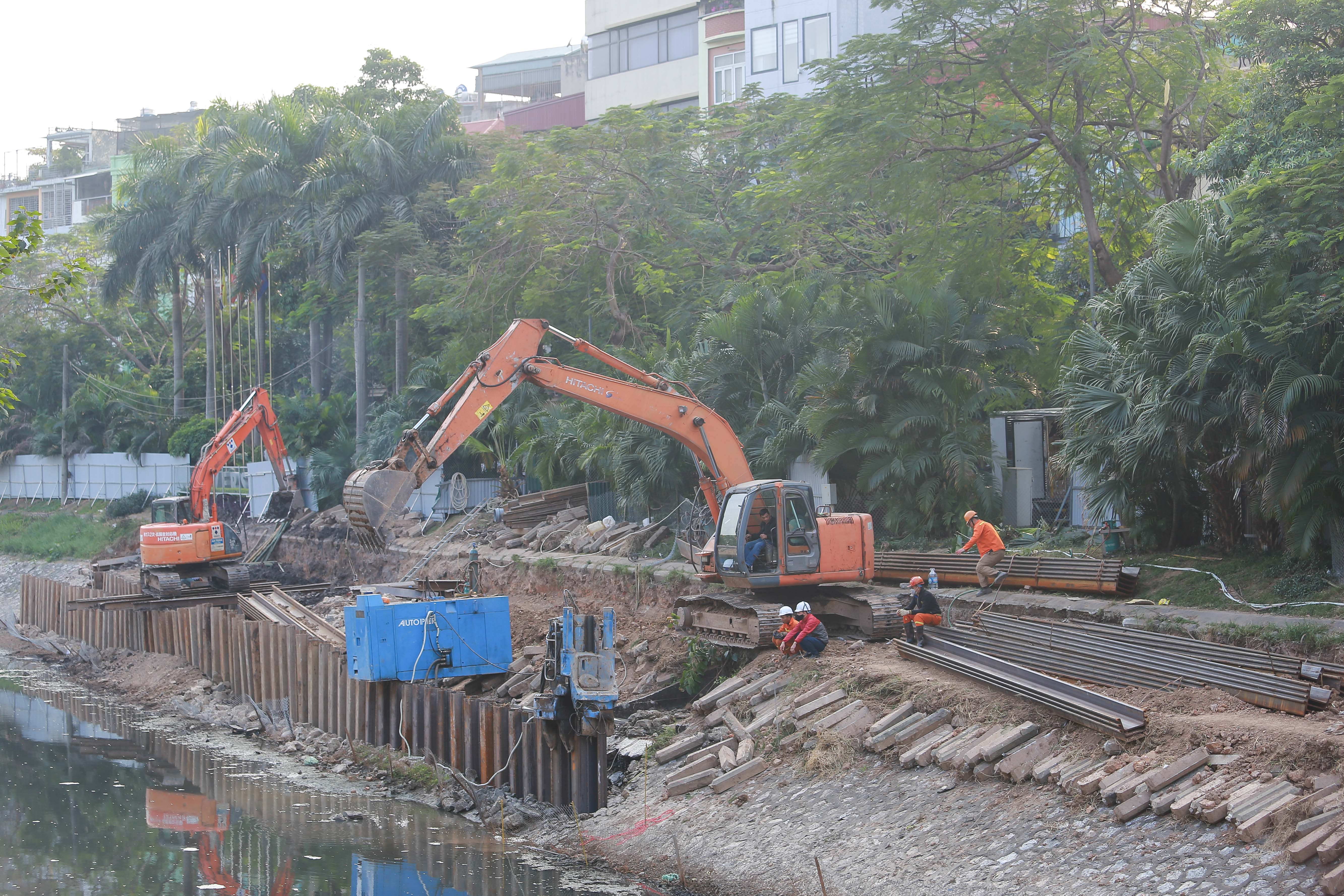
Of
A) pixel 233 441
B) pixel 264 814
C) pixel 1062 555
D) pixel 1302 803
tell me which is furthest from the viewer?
pixel 233 441

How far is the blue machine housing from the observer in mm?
19984

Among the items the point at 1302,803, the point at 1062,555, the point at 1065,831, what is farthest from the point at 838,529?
the point at 1302,803

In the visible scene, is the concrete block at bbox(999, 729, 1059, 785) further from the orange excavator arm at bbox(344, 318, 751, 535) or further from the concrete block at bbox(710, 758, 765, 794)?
the orange excavator arm at bbox(344, 318, 751, 535)

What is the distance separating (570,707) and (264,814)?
17.7ft

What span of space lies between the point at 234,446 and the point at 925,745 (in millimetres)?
24615

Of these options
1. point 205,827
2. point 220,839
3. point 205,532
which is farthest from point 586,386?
point 205,532

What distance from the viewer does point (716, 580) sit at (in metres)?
19.3

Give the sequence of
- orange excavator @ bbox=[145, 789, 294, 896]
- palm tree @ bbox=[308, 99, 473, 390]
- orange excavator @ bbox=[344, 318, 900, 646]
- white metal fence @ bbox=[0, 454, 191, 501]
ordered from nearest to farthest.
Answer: orange excavator @ bbox=[145, 789, 294, 896], orange excavator @ bbox=[344, 318, 900, 646], palm tree @ bbox=[308, 99, 473, 390], white metal fence @ bbox=[0, 454, 191, 501]

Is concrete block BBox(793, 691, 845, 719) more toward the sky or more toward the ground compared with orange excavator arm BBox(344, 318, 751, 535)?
more toward the ground

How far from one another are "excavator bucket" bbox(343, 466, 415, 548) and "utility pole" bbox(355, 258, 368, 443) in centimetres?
2991

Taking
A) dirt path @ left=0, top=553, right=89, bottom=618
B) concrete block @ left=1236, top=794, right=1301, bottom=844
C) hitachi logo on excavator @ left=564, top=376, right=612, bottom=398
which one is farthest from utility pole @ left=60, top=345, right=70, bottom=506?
concrete block @ left=1236, top=794, right=1301, bottom=844

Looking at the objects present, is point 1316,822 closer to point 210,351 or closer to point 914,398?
point 914,398

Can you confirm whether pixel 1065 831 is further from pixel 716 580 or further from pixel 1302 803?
pixel 716 580

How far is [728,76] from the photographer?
5406 centimetres
